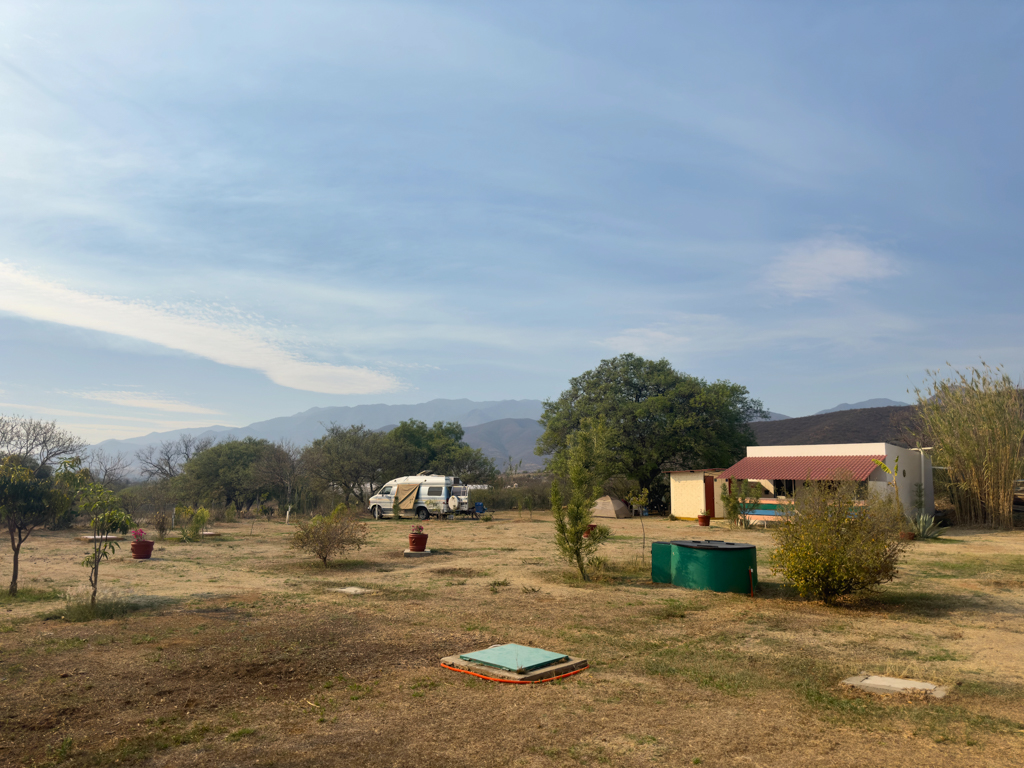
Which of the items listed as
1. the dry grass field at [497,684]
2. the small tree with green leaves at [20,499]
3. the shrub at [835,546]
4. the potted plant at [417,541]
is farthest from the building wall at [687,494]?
the small tree with green leaves at [20,499]

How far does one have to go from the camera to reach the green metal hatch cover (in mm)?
6148

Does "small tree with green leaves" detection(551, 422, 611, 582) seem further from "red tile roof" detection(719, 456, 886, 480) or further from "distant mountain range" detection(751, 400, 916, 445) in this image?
"distant mountain range" detection(751, 400, 916, 445)

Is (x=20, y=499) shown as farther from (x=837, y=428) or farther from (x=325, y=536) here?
(x=837, y=428)

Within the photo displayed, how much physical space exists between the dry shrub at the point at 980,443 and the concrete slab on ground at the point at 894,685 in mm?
22019

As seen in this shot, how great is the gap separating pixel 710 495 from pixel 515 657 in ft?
83.6

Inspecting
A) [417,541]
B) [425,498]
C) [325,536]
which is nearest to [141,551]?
[325,536]

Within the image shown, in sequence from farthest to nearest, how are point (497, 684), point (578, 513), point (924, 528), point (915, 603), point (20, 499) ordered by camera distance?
point (924, 528) < point (578, 513) < point (20, 499) < point (915, 603) < point (497, 684)

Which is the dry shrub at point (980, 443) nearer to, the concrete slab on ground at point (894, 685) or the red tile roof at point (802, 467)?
the red tile roof at point (802, 467)

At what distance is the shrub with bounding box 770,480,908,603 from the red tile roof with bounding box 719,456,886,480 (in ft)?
49.9

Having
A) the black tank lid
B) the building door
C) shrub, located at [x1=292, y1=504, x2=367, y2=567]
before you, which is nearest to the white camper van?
the building door

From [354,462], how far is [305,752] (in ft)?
122

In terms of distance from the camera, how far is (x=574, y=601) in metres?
10.1

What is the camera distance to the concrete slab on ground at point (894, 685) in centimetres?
550

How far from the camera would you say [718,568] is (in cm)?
1088
